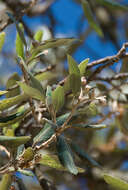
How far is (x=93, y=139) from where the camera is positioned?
1.47 m

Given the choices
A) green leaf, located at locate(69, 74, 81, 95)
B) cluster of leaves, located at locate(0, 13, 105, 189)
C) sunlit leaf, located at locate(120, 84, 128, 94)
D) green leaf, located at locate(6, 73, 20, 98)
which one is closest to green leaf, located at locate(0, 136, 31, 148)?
cluster of leaves, located at locate(0, 13, 105, 189)

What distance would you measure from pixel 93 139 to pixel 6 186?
0.98 m

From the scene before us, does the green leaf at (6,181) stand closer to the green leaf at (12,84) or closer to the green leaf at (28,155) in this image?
the green leaf at (28,155)

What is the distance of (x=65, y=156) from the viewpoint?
505mm

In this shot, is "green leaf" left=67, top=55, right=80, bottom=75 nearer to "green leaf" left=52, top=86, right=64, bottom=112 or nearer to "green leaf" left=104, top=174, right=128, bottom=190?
"green leaf" left=52, top=86, right=64, bottom=112

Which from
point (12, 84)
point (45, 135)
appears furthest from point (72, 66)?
point (12, 84)

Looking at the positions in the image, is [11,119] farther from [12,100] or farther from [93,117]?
[93,117]

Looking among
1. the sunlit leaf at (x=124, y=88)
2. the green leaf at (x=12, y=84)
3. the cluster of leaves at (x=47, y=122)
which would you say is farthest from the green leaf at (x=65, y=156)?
the sunlit leaf at (x=124, y=88)

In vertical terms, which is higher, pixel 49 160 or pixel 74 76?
pixel 74 76

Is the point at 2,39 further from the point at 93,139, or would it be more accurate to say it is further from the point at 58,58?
the point at 93,139

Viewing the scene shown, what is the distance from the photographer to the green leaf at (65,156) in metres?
0.49

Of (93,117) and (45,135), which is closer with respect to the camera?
(45,135)

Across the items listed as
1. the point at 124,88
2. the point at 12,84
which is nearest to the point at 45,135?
the point at 12,84

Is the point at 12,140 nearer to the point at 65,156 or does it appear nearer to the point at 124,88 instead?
the point at 65,156
